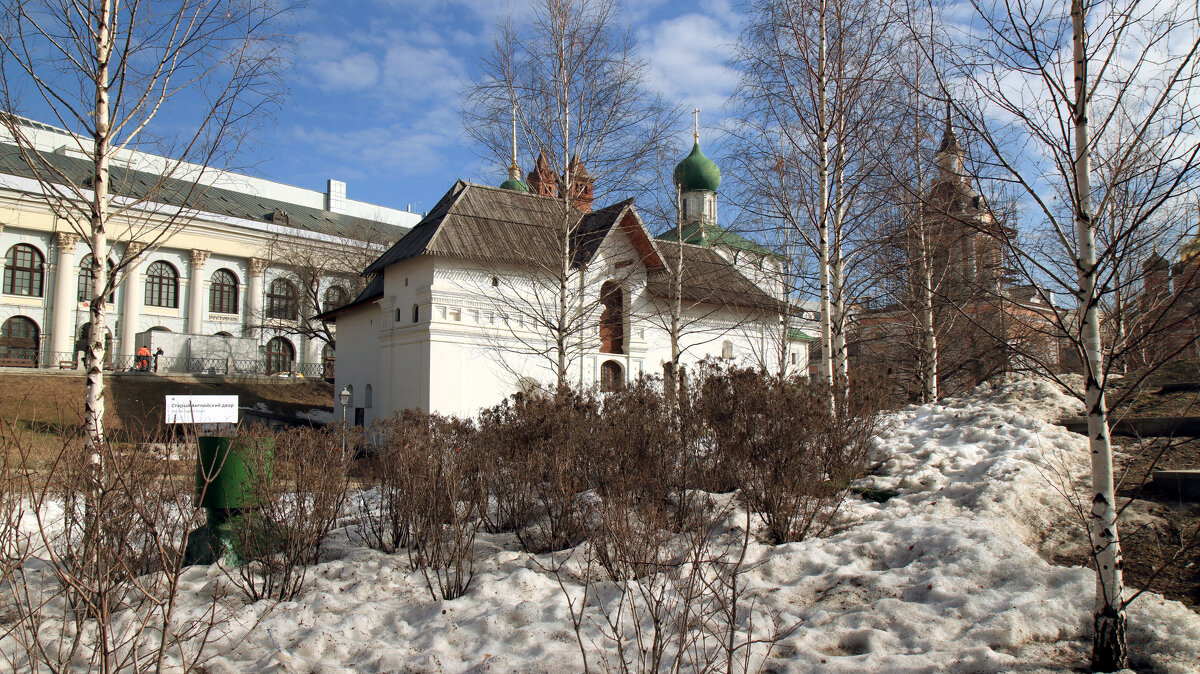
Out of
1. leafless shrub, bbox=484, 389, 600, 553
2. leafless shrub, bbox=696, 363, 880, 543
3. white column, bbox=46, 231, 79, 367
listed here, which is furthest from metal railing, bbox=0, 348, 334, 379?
leafless shrub, bbox=696, 363, 880, 543

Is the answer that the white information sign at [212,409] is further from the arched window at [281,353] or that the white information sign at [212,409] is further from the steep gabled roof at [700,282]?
the arched window at [281,353]

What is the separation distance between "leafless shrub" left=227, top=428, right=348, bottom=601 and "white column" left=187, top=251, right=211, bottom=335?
36267 mm

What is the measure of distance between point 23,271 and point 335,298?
13447 mm

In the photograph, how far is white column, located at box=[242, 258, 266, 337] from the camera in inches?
1513

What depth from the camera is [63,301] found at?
3306 centimetres

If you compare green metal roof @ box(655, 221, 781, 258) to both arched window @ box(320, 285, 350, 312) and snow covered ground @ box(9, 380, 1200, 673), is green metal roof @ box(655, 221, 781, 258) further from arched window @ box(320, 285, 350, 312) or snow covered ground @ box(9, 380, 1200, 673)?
arched window @ box(320, 285, 350, 312)

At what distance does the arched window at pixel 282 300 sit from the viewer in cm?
3616

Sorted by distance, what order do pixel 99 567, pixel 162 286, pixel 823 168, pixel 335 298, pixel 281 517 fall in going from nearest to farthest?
pixel 99 567
pixel 281 517
pixel 823 168
pixel 162 286
pixel 335 298

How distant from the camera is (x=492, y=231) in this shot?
19219 millimetres

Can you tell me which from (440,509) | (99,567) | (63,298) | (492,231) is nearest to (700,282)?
(492,231)

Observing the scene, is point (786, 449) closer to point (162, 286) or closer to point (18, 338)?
point (18, 338)

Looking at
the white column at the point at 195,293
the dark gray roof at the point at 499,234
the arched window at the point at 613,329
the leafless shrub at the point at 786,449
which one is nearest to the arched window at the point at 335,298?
the white column at the point at 195,293

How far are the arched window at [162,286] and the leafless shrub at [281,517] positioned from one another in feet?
121

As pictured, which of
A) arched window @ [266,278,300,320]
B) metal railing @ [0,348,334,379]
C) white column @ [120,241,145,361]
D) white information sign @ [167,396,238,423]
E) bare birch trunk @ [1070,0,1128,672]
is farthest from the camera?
arched window @ [266,278,300,320]
